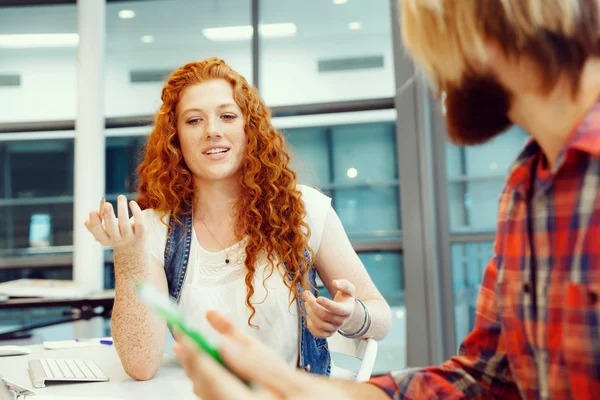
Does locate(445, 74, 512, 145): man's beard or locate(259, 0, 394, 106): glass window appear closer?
locate(445, 74, 512, 145): man's beard

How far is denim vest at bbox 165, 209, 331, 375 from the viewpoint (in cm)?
169

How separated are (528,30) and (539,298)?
1.08 feet

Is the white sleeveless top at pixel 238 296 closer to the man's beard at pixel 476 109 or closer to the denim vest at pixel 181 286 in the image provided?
the denim vest at pixel 181 286

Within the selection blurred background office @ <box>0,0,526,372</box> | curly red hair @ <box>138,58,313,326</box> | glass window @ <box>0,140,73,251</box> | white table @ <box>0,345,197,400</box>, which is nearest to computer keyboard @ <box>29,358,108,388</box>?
white table @ <box>0,345,197,400</box>

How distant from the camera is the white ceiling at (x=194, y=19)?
4008 mm

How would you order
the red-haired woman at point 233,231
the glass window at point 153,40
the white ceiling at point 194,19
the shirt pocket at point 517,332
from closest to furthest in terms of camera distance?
the shirt pocket at point 517,332
the red-haired woman at point 233,231
the white ceiling at point 194,19
the glass window at point 153,40

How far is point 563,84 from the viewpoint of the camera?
0.71 metres

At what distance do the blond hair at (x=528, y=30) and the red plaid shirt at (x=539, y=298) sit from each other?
0.23 feet

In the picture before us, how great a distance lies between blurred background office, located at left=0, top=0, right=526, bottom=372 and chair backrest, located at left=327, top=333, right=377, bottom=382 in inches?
75.7

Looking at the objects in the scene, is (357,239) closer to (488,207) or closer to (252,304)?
(488,207)

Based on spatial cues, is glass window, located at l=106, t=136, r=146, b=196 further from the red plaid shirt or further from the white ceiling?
the red plaid shirt

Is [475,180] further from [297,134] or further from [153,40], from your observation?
[153,40]

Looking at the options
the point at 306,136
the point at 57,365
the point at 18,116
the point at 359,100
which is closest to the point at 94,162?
the point at 18,116

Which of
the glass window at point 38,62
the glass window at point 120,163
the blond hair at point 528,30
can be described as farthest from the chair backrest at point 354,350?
the glass window at point 38,62
